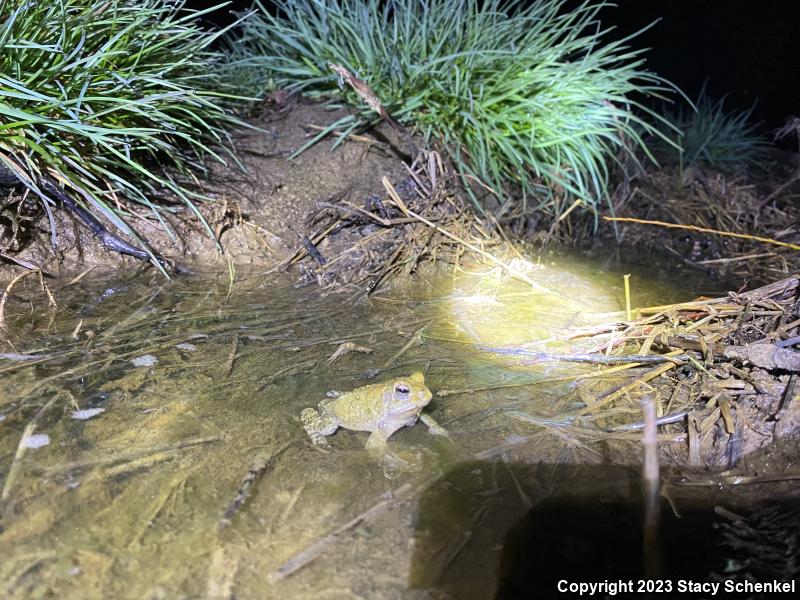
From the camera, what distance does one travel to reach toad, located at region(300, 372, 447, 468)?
1.89 m

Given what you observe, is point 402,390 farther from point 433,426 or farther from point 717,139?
point 717,139

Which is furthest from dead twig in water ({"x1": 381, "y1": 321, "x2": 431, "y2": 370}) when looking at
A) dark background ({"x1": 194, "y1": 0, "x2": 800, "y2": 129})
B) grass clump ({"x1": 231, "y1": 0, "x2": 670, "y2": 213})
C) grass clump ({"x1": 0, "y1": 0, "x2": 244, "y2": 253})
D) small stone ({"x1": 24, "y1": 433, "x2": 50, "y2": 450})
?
dark background ({"x1": 194, "y1": 0, "x2": 800, "y2": 129})

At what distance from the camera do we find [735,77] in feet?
21.7

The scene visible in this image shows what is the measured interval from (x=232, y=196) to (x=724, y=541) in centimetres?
321

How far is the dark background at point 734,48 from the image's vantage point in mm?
6133

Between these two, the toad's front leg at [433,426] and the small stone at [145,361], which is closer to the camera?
the toad's front leg at [433,426]

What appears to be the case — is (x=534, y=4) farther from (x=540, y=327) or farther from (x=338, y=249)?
(x=540, y=327)

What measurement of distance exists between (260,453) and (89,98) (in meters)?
2.06

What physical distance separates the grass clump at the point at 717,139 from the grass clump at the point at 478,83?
5.73 feet

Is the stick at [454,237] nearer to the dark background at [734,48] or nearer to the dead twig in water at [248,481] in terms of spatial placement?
the dead twig in water at [248,481]

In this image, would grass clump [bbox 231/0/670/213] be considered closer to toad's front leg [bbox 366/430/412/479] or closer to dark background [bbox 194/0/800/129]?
dark background [bbox 194/0/800/129]

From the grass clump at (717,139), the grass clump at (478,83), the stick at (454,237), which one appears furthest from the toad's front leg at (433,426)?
the grass clump at (717,139)

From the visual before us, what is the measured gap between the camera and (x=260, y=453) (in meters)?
1.76

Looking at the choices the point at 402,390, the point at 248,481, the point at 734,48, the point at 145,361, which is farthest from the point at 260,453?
the point at 734,48
